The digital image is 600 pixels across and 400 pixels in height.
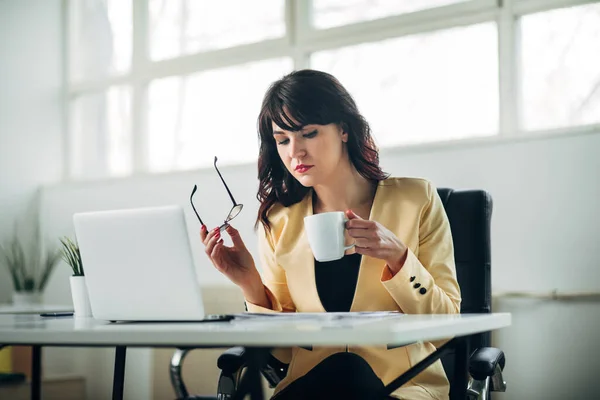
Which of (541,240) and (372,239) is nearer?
(372,239)

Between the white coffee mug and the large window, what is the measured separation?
1.51 meters

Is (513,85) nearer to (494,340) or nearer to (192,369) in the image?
(494,340)

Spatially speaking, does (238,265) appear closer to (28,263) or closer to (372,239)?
(372,239)

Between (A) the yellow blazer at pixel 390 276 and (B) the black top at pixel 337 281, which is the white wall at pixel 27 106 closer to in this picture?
(A) the yellow blazer at pixel 390 276

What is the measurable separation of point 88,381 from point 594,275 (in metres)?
2.72

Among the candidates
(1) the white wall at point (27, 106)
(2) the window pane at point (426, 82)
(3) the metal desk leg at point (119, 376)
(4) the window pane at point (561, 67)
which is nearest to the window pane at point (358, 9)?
(2) the window pane at point (426, 82)

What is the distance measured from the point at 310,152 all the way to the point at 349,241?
0.82 feet

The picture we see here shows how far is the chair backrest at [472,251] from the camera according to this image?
6.43 feet

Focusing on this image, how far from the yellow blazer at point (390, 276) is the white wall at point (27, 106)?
2654 mm

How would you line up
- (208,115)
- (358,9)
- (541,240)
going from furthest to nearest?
(208,115)
(358,9)
(541,240)

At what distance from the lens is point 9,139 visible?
429 centimetres

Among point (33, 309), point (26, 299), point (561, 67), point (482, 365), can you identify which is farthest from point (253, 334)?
point (26, 299)

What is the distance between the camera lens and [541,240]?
2.78 m

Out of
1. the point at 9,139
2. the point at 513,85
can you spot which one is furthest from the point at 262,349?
the point at 9,139
